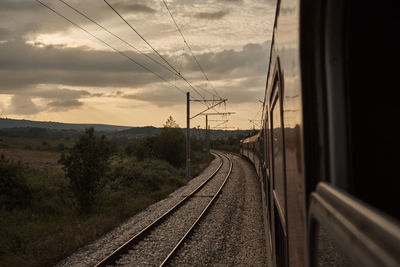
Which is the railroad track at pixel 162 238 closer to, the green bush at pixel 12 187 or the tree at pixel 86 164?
the tree at pixel 86 164

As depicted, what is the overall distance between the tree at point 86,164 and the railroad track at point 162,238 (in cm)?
383

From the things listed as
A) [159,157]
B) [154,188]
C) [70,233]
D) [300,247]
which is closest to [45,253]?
[70,233]

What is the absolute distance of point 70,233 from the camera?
11.4 metres

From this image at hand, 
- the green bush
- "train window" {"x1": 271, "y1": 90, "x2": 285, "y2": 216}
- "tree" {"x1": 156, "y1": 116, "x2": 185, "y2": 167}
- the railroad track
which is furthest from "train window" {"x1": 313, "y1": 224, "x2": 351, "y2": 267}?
"tree" {"x1": 156, "y1": 116, "x2": 185, "y2": 167}

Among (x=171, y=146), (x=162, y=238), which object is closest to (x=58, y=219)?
(x=162, y=238)

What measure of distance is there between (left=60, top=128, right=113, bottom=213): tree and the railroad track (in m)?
3.83

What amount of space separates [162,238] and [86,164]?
664 centimetres

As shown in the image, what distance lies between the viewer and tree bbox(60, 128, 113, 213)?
15398 millimetres

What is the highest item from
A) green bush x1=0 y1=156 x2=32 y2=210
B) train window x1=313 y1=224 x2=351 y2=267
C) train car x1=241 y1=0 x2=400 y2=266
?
train car x1=241 y1=0 x2=400 y2=266

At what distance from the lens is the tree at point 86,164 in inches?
606

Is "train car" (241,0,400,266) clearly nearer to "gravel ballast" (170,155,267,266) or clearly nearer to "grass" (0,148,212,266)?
"gravel ballast" (170,155,267,266)

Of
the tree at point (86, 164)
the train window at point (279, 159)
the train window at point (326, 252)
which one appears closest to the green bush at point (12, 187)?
the tree at point (86, 164)

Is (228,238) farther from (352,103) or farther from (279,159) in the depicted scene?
(352,103)

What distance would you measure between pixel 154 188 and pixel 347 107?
21.6m
